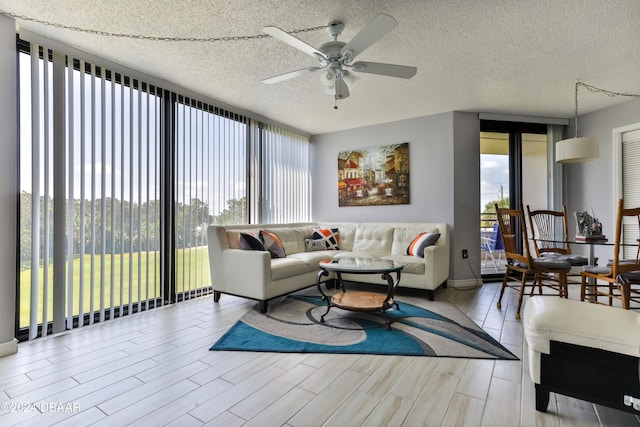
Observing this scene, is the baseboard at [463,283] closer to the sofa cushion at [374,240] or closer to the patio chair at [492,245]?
the patio chair at [492,245]

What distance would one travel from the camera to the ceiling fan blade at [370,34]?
1735 mm

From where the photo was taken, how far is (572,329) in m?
1.48

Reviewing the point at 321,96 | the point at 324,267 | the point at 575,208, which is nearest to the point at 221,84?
the point at 321,96

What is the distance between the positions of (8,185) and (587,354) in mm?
3796

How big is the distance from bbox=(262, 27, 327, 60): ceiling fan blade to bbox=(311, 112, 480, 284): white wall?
2817 mm

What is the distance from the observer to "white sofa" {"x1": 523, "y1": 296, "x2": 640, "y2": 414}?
4.52 feet

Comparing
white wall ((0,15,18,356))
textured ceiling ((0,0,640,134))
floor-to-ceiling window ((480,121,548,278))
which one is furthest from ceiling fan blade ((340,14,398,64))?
floor-to-ceiling window ((480,121,548,278))

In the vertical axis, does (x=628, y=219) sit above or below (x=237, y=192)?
below

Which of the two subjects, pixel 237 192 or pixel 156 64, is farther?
pixel 237 192

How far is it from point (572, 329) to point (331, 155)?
446cm

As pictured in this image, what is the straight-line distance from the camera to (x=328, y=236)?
470cm

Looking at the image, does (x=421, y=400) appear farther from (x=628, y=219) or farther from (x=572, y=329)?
(x=628, y=219)

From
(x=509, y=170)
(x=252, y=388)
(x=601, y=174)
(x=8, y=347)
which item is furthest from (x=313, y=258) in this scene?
(x=601, y=174)

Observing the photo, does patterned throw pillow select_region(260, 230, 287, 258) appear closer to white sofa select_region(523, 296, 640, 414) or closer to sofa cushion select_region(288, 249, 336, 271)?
sofa cushion select_region(288, 249, 336, 271)
